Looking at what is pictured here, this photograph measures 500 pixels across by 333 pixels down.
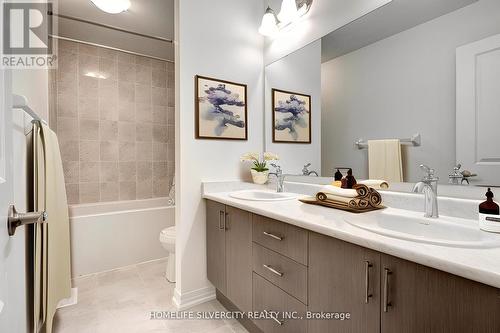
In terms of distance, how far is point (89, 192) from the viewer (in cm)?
297

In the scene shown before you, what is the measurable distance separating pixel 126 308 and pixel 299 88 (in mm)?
2097

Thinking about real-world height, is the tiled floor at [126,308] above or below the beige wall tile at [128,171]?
below

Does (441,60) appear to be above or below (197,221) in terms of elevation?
above

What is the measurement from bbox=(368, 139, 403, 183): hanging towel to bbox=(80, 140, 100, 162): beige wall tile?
291cm

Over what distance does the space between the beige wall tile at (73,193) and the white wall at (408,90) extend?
2782 millimetres

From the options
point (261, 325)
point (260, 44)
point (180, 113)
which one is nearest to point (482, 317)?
point (261, 325)

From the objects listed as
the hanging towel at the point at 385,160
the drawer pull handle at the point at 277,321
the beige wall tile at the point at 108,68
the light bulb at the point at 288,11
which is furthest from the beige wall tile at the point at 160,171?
the hanging towel at the point at 385,160

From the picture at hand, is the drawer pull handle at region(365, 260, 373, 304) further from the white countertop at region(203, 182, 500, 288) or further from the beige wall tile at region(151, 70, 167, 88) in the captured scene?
the beige wall tile at region(151, 70, 167, 88)

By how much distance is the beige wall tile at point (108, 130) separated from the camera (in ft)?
9.94

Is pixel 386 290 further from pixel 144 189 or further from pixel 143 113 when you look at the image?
pixel 143 113

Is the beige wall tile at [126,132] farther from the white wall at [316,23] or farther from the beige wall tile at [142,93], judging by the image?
the white wall at [316,23]

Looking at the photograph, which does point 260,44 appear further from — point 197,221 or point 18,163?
point 18,163

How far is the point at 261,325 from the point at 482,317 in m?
1.06

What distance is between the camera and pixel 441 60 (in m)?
1.24
